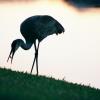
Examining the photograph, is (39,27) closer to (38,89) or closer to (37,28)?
(37,28)

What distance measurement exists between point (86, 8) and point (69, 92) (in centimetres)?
2464

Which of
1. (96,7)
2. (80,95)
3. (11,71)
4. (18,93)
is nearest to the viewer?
(18,93)

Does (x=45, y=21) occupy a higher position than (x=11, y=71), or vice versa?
(x=45, y=21)

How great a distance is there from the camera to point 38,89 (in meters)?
16.5

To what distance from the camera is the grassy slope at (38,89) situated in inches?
611

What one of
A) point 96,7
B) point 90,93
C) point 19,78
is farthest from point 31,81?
point 96,7

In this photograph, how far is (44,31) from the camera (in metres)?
21.3

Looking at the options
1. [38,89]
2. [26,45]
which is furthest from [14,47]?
[38,89]

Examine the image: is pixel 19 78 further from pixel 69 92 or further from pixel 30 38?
pixel 30 38

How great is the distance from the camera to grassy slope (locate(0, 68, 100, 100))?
50.9 feet

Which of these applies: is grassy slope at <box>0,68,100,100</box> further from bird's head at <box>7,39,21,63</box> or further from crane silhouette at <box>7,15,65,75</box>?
crane silhouette at <box>7,15,65,75</box>

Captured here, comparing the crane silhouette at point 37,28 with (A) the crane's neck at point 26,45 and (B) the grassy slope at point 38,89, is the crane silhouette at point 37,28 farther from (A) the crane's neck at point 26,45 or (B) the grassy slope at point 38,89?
(B) the grassy slope at point 38,89

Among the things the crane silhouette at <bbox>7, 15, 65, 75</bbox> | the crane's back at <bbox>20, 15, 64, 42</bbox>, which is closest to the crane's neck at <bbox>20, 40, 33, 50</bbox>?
the crane silhouette at <bbox>7, 15, 65, 75</bbox>

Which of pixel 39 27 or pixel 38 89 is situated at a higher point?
pixel 39 27
